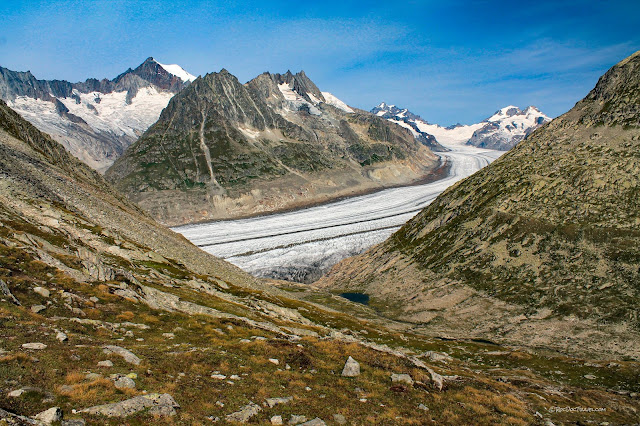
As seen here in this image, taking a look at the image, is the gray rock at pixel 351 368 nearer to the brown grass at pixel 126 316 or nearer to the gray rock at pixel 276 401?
the gray rock at pixel 276 401

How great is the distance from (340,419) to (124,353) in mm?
11755

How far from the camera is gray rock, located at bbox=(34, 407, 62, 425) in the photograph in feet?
42.4

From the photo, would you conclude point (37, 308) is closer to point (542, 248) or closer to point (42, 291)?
point (42, 291)

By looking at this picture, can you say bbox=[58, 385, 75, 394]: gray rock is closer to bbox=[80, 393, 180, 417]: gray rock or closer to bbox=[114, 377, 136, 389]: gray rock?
bbox=[80, 393, 180, 417]: gray rock

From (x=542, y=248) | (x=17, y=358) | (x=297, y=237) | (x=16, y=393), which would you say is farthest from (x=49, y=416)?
(x=297, y=237)

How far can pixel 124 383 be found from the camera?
667 inches

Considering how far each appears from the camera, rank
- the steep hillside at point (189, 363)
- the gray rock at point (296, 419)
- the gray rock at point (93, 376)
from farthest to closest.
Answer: the gray rock at point (296, 419) < the gray rock at point (93, 376) < the steep hillside at point (189, 363)

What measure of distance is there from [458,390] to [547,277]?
49413 mm

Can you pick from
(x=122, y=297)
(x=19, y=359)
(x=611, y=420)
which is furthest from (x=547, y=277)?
(x=19, y=359)

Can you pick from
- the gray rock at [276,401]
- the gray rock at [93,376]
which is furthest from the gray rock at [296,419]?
the gray rock at [93,376]

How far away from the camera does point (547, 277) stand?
2596 inches

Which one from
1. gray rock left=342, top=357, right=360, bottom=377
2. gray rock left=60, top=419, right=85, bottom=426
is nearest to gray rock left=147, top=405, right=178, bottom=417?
gray rock left=60, top=419, right=85, bottom=426

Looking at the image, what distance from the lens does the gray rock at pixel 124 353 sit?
65.0 feet

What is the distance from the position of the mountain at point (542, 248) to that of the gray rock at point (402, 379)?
3719 centimetres
